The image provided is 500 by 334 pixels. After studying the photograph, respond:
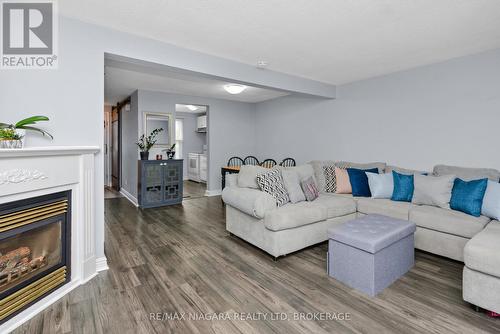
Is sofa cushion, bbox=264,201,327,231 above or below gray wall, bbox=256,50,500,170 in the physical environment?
below

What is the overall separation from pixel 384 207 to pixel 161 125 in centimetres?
457

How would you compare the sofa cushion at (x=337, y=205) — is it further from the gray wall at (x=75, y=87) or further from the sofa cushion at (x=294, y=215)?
the gray wall at (x=75, y=87)

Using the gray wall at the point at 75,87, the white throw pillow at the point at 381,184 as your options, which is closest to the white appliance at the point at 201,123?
the gray wall at the point at 75,87

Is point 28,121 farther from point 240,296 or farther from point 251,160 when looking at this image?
point 251,160

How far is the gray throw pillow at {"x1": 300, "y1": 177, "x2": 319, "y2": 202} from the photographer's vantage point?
342cm

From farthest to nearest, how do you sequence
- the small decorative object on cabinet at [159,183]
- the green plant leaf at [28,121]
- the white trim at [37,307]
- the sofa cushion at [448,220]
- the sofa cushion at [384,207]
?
1. the small decorative object on cabinet at [159,183]
2. the sofa cushion at [384,207]
3. the sofa cushion at [448,220]
4. the green plant leaf at [28,121]
5. the white trim at [37,307]

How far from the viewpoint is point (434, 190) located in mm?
3154

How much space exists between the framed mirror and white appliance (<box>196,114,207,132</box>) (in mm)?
2817

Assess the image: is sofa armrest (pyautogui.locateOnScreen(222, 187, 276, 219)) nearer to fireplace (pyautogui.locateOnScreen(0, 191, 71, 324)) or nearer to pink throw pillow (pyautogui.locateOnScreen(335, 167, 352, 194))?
pink throw pillow (pyautogui.locateOnScreen(335, 167, 352, 194))

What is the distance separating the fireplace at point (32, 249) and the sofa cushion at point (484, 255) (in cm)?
322

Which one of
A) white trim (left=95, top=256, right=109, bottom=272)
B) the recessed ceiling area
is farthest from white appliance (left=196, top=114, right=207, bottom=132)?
white trim (left=95, top=256, right=109, bottom=272)

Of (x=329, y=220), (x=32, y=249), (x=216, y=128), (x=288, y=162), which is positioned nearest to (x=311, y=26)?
(x=329, y=220)

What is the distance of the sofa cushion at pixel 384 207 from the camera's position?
3.16m

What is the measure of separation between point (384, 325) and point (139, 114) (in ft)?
17.2
